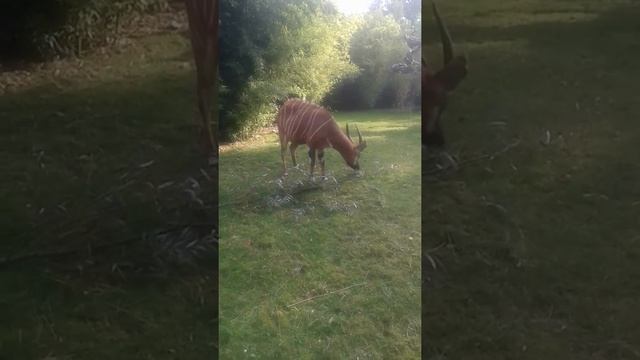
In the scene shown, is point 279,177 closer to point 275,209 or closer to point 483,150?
point 275,209

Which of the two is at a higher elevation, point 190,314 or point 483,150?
point 483,150

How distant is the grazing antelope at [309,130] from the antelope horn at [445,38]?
2.03ft

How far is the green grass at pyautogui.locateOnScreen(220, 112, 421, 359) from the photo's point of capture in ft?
10.0

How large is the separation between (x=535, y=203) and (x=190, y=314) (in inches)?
69.9

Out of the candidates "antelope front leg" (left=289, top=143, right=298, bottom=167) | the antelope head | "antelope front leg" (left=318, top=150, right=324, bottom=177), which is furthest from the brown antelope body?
"antelope front leg" (left=289, top=143, right=298, bottom=167)

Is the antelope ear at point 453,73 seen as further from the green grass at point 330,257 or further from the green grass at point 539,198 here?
the green grass at point 330,257

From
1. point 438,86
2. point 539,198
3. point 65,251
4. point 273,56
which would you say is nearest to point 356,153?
point 438,86

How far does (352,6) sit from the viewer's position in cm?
317

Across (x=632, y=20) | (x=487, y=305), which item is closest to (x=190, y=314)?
(x=487, y=305)

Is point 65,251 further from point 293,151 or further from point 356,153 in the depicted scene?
point 356,153

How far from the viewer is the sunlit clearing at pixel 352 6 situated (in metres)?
3.15

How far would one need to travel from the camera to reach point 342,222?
123 inches

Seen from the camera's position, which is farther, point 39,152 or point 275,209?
point 275,209

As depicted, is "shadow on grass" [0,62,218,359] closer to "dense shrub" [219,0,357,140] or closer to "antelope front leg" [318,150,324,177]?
"dense shrub" [219,0,357,140]
